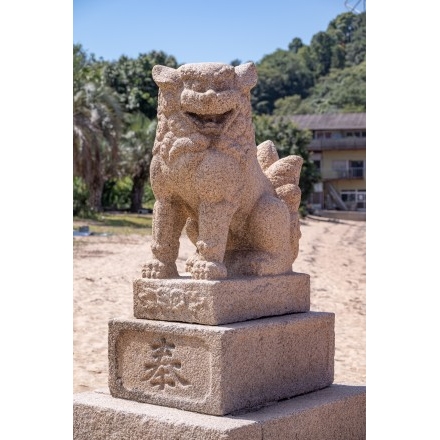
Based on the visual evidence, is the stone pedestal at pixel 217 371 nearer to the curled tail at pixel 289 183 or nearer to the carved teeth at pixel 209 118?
the curled tail at pixel 289 183

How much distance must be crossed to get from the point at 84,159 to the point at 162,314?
1827cm

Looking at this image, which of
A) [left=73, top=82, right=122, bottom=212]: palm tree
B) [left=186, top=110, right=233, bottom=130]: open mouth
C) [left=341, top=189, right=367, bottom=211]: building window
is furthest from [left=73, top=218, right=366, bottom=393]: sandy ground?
[left=341, top=189, right=367, bottom=211]: building window

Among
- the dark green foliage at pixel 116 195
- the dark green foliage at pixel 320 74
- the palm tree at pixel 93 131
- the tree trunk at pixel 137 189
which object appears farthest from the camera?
the dark green foliage at pixel 320 74

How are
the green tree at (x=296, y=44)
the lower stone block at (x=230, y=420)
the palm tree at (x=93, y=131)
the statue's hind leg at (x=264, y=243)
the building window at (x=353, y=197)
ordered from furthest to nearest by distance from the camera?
the green tree at (x=296, y=44) → the building window at (x=353, y=197) → the palm tree at (x=93, y=131) → the statue's hind leg at (x=264, y=243) → the lower stone block at (x=230, y=420)

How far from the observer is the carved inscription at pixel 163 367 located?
166 inches

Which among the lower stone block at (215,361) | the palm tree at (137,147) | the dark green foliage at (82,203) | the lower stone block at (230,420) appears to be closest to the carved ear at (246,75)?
the lower stone block at (215,361)

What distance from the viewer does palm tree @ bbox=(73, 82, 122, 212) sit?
2192cm

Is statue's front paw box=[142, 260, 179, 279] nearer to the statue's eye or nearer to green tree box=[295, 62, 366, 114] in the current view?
the statue's eye

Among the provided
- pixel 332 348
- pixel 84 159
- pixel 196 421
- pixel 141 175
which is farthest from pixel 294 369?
pixel 141 175

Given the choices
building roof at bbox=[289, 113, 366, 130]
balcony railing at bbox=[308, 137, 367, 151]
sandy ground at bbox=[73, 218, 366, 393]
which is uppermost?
building roof at bbox=[289, 113, 366, 130]

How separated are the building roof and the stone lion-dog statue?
129 feet

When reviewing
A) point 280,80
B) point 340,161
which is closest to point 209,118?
point 340,161

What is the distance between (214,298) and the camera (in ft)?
13.4

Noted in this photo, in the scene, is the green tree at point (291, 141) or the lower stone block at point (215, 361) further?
the green tree at point (291, 141)
